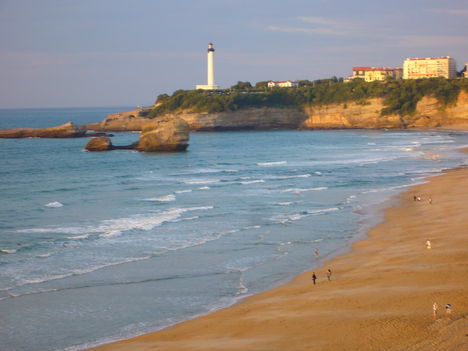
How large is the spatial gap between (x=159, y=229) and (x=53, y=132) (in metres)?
70.1

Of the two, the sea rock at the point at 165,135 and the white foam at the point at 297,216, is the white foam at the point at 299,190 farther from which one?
the sea rock at the point at 165,135

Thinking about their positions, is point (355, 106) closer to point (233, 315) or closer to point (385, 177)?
point (385, 177)

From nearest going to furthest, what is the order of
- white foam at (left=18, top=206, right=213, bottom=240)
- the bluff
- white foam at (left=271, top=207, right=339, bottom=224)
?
white foam at (left=18, top=206, right=213, bottom=240), white foam at (left=271, top=207, right=339, bottom=224), the bluff

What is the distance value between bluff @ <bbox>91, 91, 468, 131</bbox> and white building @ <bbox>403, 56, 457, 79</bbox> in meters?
39.7

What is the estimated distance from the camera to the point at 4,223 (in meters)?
33.3

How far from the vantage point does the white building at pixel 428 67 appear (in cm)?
14675

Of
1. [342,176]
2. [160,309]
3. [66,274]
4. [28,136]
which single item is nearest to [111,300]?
[160,309]

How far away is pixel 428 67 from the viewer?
5846 inches

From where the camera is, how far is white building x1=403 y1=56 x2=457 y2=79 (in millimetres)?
146750

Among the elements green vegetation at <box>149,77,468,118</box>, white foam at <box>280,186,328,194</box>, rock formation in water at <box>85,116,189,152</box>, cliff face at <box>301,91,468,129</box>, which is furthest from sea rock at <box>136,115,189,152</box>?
cliff face at <box>301,91,468,129</box>

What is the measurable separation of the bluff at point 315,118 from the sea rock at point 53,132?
16.3 m

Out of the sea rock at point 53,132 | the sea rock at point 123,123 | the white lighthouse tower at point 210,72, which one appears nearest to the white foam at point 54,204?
the sea rock at point 53,132

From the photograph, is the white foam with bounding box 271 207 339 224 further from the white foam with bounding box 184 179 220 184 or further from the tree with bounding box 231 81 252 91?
the tree with bounding box 231 81 252 91

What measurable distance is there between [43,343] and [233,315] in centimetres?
556
